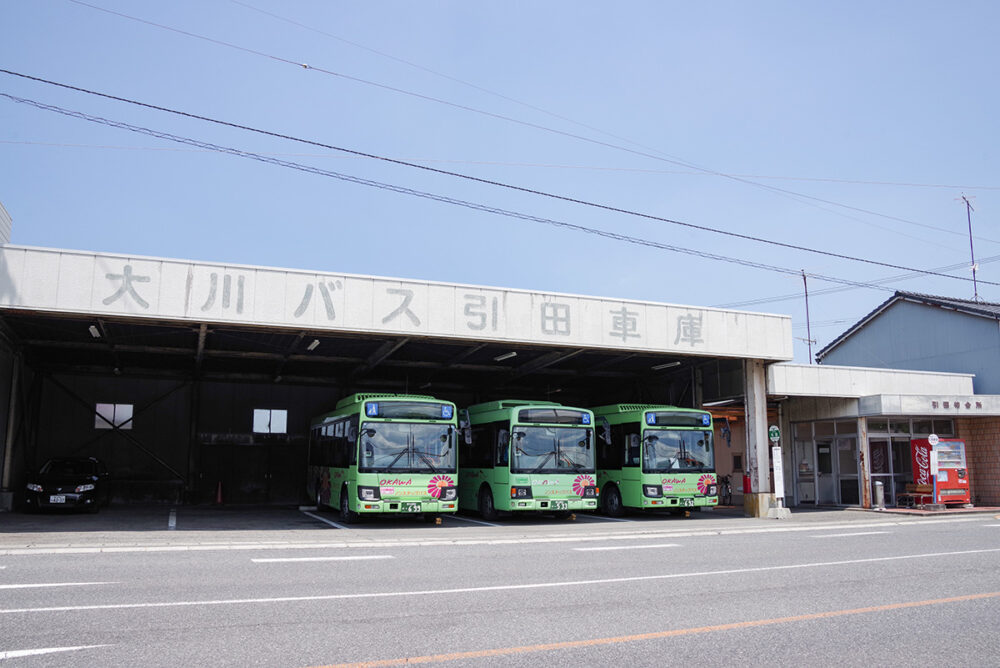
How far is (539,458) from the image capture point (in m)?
18.8

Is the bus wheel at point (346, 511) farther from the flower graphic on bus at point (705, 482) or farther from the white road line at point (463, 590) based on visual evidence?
→ the white road line at point (463, 590)

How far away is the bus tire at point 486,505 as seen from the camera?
19.9 metres

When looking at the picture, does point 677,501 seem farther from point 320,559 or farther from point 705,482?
point 320,559

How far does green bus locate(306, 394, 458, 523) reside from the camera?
17.1 metres

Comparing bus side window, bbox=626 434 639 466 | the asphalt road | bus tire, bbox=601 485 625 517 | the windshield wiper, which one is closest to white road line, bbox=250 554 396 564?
the asphalt road

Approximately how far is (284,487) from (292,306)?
45.6 feet

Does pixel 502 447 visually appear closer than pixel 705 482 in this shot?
Yes

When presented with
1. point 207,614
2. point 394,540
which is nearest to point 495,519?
point 394,540

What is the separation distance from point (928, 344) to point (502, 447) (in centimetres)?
2185

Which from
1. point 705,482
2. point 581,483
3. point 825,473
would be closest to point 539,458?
point 581,483

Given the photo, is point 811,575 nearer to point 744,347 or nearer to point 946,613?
point 946,613

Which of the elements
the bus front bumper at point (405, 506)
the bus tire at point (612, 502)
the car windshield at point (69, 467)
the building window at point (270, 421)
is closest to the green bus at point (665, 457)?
the bus tire at point (612, 502)

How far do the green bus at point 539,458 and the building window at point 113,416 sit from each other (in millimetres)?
13821

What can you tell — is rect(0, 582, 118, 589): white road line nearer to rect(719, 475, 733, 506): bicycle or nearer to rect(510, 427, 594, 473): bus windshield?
rect(510, 427, 594, 473): bus windshield
